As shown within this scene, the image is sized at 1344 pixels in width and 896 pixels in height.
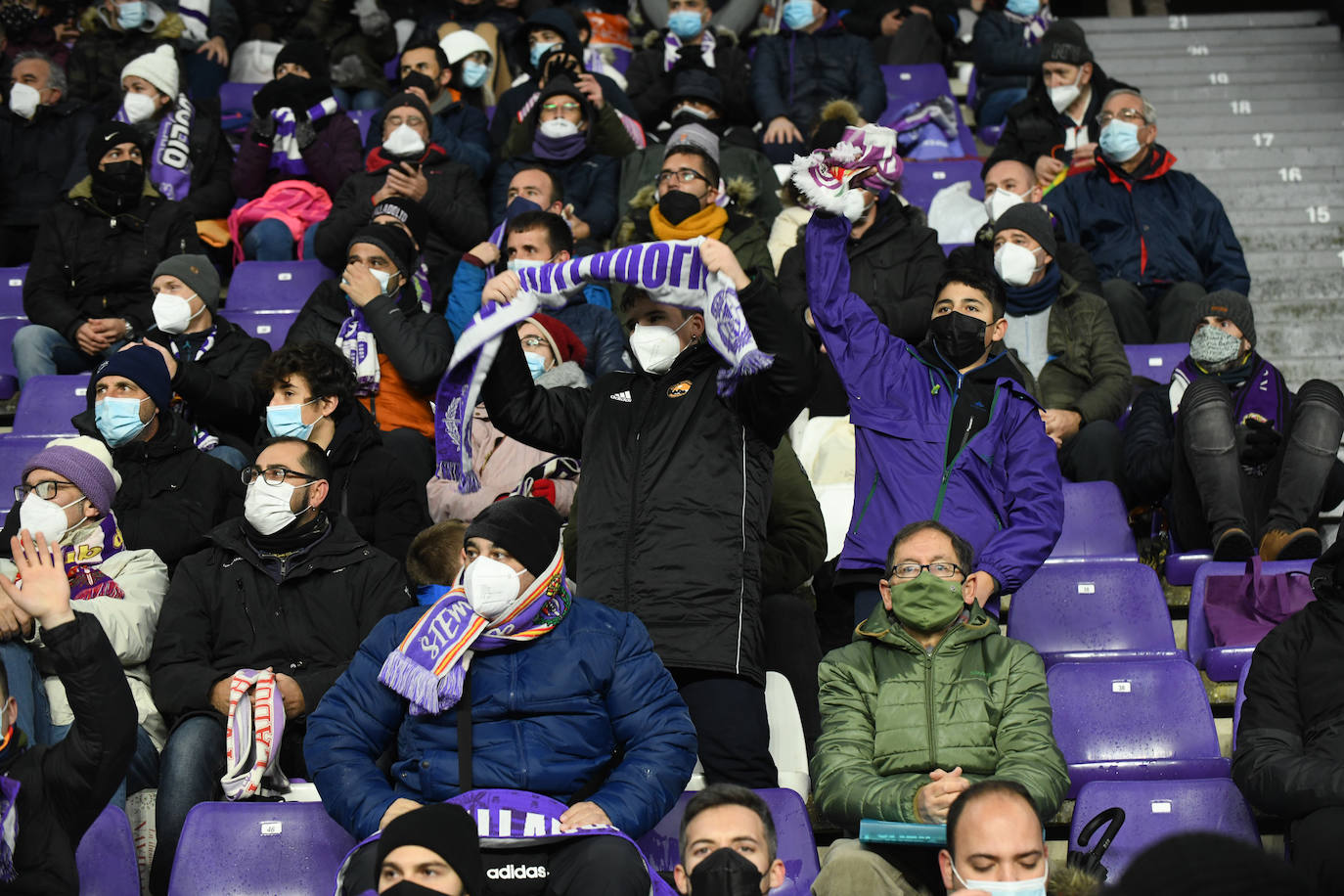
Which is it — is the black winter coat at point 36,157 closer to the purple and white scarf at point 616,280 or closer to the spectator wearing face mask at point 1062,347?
the spectator wearing face mask at point 1062,347

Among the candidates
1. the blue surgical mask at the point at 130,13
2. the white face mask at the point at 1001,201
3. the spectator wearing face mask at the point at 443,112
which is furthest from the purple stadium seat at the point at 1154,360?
the blue surgical mask at the point at 130,13

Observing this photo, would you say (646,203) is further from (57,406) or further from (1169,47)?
(1169,47)

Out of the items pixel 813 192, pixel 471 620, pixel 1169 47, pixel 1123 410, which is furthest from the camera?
pixel 1169 47

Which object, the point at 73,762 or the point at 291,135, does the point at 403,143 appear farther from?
the point at 73,762

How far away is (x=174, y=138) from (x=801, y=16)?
11.6 feet

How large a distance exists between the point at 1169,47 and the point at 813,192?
7045 mm

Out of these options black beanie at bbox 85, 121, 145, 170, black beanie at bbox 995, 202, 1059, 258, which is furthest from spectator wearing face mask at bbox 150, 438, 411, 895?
black beanie at bbox 85, 121, 145, 170

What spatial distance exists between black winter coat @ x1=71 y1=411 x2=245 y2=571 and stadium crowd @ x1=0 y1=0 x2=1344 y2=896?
15 mm

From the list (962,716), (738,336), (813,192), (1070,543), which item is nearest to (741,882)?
(962,716)

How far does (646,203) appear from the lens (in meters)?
7.13

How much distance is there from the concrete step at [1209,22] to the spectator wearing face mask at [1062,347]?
4525 mm

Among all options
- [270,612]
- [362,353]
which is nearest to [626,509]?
[270,612]

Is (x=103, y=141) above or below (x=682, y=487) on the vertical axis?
above

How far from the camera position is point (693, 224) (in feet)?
22.1
